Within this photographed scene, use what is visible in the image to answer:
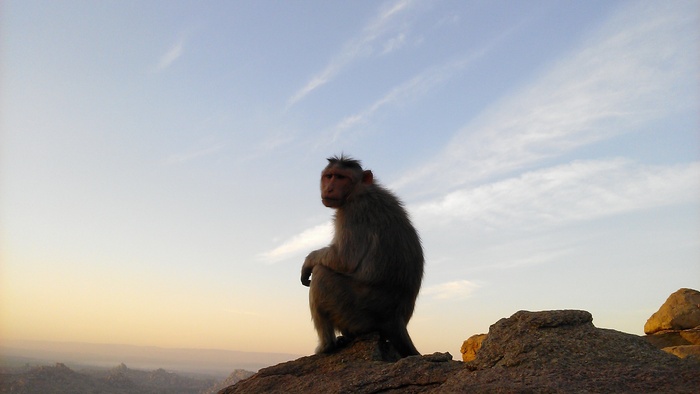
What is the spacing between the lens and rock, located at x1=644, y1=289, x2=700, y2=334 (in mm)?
19000

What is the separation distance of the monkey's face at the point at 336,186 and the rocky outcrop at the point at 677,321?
14.9 meters

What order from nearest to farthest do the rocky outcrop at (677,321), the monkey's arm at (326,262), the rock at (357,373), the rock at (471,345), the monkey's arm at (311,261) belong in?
1. the rock at (357,373)
2. the monkey's arm at (326,262)
3. the monkey's arm at (311,261)
4. the rock at (471,345)
5. the rocky outcrop at (677,321)

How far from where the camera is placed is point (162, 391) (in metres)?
36.6

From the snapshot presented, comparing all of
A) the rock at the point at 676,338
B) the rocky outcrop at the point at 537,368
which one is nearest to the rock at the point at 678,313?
the rock at the point at 676,338

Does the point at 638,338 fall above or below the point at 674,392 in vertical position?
above

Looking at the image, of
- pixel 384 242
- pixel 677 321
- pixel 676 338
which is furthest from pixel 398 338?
pixel 677 321

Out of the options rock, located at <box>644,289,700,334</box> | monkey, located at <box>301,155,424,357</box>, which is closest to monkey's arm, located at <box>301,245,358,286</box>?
monkey, located at <box>301,155,424,357</box>

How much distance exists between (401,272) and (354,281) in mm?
677

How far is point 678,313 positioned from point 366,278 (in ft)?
54.1

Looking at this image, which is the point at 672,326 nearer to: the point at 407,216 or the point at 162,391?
the point at 407,216

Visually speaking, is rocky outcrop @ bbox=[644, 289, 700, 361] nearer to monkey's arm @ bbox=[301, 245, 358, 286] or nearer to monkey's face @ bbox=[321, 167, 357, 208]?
monkey's face @ bbox=[321, 167, 357, 208]

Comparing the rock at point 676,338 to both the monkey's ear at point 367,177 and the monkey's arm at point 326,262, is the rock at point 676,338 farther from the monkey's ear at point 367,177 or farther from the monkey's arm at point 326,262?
the monkey's arm at point 326,262

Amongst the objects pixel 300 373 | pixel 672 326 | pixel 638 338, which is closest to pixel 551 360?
pixel 638 338

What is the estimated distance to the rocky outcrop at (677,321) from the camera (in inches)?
731
